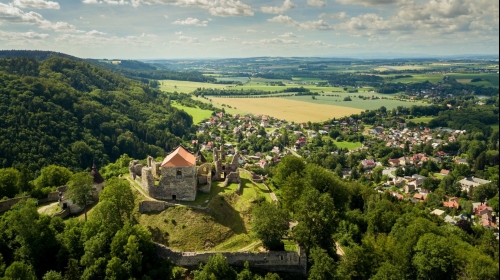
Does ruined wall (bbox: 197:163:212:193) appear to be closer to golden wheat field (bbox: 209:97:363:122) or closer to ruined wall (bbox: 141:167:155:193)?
ruined wall (bbox: 141:167:155:193)

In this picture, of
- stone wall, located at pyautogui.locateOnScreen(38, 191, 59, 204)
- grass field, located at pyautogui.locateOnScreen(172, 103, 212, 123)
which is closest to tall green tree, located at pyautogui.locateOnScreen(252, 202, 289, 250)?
stone wall, located at pyautogui.locateOnScreen(38, 191, 59, 204)

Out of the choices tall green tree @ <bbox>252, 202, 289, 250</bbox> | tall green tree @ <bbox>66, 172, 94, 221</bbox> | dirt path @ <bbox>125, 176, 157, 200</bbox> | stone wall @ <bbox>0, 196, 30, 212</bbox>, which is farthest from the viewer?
stone wall @ <bbox>0, 196, 30, 212</bbox>

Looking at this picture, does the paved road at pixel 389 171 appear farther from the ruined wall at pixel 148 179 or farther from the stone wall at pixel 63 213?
the stone wall at pixel 63 213

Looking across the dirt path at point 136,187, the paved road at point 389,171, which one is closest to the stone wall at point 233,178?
the dirt path at point 136,187

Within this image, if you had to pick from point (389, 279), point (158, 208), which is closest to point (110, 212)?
point (158, 208)

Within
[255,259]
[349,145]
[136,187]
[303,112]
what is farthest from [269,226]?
[303,112]

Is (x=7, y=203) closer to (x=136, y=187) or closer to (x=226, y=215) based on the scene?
(x=136, y=187)
